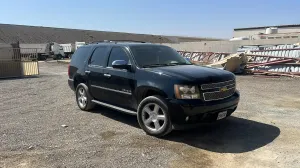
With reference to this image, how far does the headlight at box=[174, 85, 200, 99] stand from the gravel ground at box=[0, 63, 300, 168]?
83cm

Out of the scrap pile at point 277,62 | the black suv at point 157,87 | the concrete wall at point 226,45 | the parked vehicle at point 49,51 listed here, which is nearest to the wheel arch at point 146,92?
the black suv at point 157,87

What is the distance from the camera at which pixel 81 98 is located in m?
7.51

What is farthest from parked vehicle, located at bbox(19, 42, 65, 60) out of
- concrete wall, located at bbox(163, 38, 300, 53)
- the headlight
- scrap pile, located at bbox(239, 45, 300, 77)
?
the headlight

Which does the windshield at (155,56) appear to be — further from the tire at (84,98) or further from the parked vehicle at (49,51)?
the parked vehicle at (49,51)

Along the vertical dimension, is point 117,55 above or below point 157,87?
above

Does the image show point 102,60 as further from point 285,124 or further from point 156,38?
point 156,38

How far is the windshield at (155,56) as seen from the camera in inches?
231

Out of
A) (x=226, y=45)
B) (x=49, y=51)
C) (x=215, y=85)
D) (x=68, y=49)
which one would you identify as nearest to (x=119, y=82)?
(x=215, y=85)

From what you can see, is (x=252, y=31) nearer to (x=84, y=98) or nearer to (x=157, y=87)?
(x=84, y=98)

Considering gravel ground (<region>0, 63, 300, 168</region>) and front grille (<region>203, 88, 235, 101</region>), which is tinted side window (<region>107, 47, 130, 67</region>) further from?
front grille (<region>203, 88, 235, 101</region>)

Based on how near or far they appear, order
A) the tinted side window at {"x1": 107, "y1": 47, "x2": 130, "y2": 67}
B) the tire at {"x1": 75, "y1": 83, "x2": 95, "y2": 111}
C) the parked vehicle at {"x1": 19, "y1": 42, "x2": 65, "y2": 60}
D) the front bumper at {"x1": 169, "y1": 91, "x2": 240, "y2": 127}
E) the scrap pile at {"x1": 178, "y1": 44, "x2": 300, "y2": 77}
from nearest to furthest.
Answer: the front bumper at {"x1": 169, "y1": 91, "x2": 240, "y2": 127}, the tinted side window at {"x1": 107, "y1": 47, "x2": 130, "y2": 67}, the tire at {"x1": 75, "y1": 83, "x2": 95, "y2": 111}, the scrap pile at {"x1": 178, "y1": 44, "x2": 300, "y2": 77}, the parked vehicle at {"x1": 19, "y1": 42, "x2": 65, "y2": 60}

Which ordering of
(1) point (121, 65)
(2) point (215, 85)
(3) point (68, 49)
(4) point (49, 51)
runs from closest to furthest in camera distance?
(2) point (215, 85) → (1) point (121, 65) → (4) point (49, 51) → (3) point (68, 49)

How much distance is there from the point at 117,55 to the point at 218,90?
2.40 m

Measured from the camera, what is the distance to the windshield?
586cm
